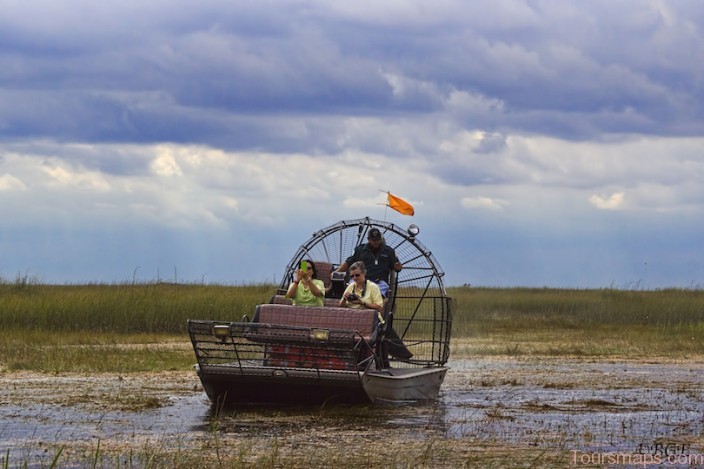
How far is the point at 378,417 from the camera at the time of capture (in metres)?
14.0

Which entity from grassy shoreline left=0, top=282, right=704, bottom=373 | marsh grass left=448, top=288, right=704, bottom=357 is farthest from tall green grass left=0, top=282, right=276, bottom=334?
marsh grass left=448, top=288, right=704, bottom=357

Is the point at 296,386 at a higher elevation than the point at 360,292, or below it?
below

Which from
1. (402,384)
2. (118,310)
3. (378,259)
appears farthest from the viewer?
(118,310)

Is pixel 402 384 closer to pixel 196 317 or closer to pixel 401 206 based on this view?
pixel 401 206

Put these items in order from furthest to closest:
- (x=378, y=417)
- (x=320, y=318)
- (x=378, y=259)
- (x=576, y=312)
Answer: (x=576, y=312)
(x=378, y=259)
(x=320, y=318)
(x=378, y=417)

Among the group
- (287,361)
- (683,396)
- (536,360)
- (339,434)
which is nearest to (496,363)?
(536,360)

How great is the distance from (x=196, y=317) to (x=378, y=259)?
13.7m

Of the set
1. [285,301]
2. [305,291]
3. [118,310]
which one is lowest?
[118,310]

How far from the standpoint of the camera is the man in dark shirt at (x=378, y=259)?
16.6m

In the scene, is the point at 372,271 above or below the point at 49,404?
above

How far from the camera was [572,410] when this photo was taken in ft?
49.5

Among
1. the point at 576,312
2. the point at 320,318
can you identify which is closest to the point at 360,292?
the point at 320,318

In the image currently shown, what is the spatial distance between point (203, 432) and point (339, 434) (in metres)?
1.45

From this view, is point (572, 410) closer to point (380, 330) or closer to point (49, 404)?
point (380, 330)
